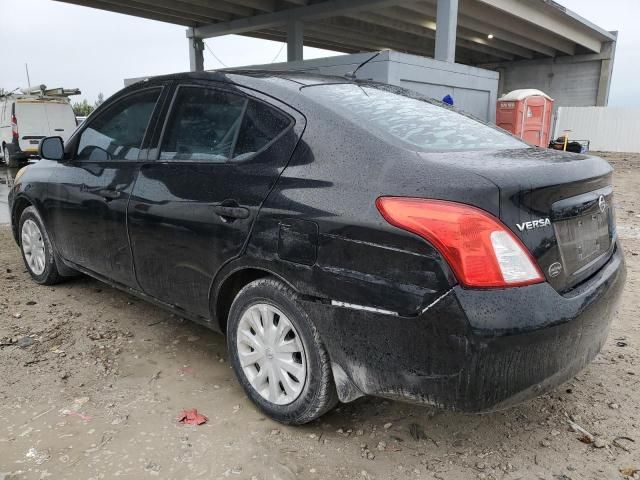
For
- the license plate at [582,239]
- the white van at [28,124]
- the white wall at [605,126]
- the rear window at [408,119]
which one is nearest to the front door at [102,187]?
the rear window at [408,119]

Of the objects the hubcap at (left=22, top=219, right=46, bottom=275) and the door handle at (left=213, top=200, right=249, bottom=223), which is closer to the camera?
the door handle at (left=213, top=200, right=249, bottom=223)

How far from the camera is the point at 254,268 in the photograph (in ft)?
7.85

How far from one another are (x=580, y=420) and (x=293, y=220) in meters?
1.75

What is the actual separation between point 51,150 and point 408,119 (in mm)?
2675

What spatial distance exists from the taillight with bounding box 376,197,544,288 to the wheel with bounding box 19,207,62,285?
3373mm

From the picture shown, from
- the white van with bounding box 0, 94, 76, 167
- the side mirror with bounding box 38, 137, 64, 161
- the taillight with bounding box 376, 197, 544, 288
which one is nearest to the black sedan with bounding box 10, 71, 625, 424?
the taillight with bounding box 376, 197, 544, 288

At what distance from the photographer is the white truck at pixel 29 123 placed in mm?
15469

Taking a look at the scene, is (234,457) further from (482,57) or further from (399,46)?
(482,57)

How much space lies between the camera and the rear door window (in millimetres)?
2502

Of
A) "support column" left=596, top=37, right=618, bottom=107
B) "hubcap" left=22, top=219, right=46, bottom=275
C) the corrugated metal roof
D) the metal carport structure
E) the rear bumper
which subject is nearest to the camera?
the rear bumper

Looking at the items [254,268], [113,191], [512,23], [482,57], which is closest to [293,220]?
[254,268]

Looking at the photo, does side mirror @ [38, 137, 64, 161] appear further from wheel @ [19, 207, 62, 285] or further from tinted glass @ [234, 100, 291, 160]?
tinted glass @ [234, 100, 291, 160]

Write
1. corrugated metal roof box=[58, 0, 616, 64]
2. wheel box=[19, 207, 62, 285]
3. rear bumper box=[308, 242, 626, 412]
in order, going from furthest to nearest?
1. corrugated metal roof box=[58, 0, 616, 64]
2. wheel box=[19, 207, 62, 285]
3. rear bumper box=[308, 242, 626, 412]

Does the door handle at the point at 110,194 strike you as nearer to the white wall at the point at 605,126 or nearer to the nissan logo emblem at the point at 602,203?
the nissan logo emblem at the point at 602,203
